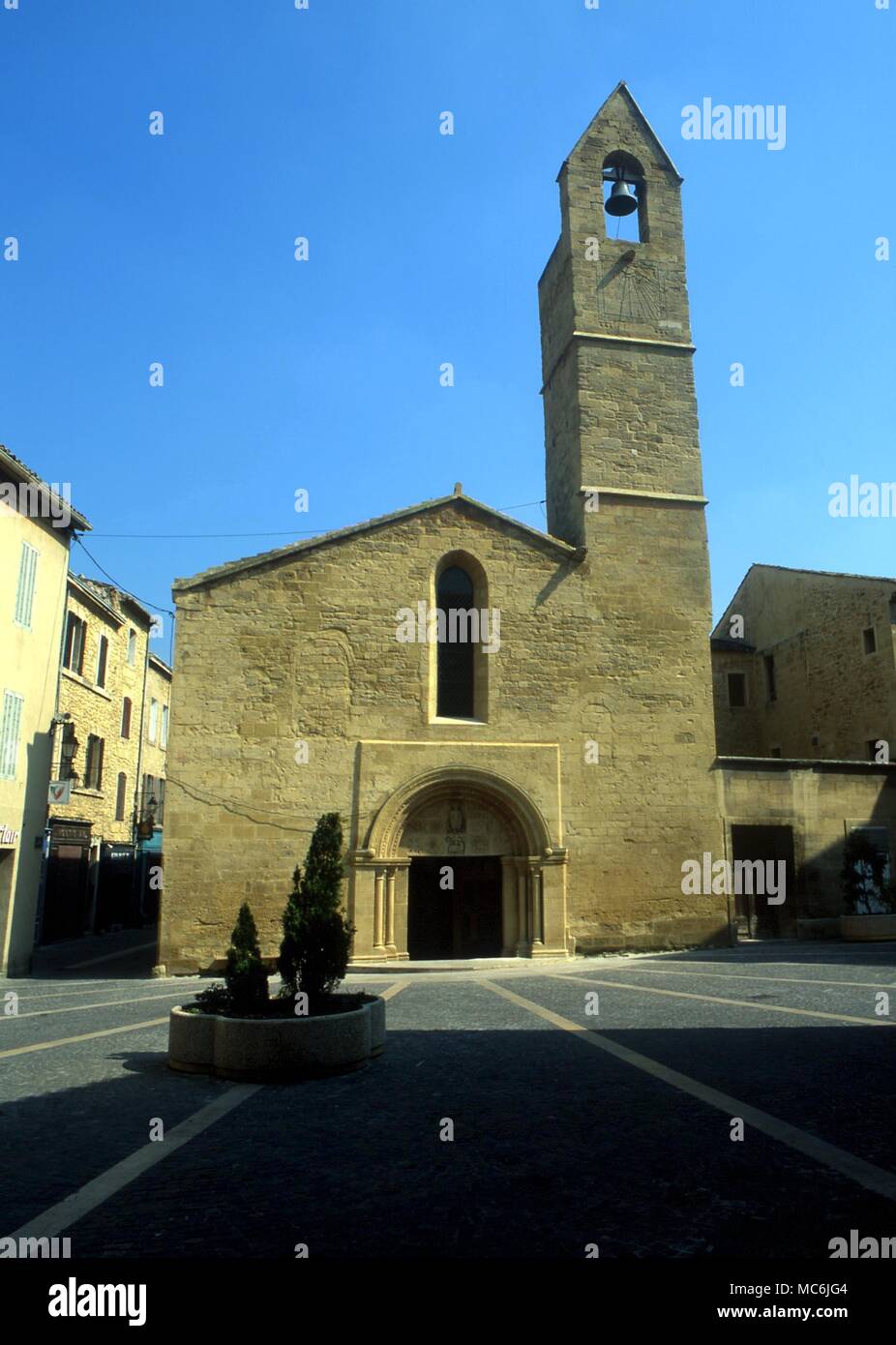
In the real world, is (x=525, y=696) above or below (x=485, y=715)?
above

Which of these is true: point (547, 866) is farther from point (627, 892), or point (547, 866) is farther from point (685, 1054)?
point (685, 1054)

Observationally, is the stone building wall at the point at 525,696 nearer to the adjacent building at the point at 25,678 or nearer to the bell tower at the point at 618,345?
the bell tower at the point at 618,345

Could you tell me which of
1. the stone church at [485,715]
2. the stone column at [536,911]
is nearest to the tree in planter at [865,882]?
the stone church at [485,715]

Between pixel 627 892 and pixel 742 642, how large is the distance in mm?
13797

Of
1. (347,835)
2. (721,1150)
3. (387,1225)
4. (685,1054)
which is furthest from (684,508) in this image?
(387,1225)

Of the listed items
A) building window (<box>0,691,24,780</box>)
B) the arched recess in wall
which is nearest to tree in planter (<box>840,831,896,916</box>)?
the arched recess in wall

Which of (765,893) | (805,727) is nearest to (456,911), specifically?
(765,893)

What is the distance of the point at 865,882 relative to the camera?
59.8 feet

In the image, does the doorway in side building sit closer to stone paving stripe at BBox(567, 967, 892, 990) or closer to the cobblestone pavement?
stone paving stripe at BBox(567, 967, 892, 990)

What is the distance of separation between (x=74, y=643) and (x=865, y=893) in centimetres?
1882

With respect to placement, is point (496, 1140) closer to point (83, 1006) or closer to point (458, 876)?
point (83, 1006)

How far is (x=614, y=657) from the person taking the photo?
17469 mm

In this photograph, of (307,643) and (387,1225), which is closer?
(387,1225)

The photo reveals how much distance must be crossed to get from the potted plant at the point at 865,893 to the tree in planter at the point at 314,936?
1361 centimetres
